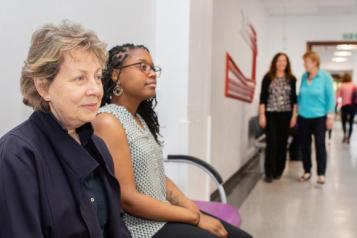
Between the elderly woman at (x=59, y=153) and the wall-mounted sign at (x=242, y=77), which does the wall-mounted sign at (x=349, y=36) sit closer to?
the wall-mounted sign at (x=242, y=77)

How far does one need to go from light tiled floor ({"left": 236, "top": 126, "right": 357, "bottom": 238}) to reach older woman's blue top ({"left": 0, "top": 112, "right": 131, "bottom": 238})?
88.3 inches

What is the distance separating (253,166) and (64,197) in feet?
17.8

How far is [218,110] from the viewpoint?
4.15 meters

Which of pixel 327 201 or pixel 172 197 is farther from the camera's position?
pixel 327 201

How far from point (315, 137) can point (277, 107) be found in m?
0.55

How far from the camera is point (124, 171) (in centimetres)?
143

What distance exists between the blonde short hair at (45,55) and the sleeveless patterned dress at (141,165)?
45 cm

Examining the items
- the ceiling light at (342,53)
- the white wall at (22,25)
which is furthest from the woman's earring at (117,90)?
the ceiling light at (342,53)

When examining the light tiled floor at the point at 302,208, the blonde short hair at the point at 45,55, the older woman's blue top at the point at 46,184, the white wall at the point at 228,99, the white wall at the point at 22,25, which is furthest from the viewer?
the white wall at the point at 228,99

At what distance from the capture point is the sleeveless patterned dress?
1.51 meters

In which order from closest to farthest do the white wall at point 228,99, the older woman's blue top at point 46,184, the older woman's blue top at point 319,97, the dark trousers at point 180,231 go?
the older woman's blue top at point 46,184 → the dark trousers at point 180,231 → the white wall at point 228,99 → the older woman's blue top at point 319,97

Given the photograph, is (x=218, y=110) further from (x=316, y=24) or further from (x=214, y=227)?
(x=316, y=24)

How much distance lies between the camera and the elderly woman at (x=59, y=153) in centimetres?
92

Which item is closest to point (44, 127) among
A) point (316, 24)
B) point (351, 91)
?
point (316, 24)
